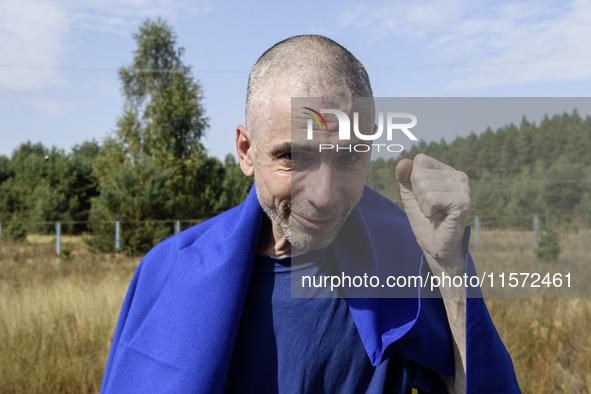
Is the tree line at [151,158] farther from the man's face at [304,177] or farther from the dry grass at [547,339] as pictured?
the man's face at [304,177]

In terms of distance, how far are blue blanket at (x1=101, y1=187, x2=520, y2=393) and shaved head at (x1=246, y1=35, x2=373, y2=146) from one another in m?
0.36

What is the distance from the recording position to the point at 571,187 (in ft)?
6.24

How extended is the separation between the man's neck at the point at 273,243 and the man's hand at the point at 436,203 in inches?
18.0

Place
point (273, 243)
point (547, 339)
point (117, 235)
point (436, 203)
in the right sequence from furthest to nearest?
point (117, 235)
point (547, 339)
point (273, 243)
point (436, 203)

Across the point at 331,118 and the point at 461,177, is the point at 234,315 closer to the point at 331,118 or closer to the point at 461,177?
the point at 331,118

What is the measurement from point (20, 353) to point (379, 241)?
444 centimetres

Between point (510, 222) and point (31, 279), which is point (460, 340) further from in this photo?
point (31, 279)

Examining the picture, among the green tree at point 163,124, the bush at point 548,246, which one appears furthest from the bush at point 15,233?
the bush at point 548,246

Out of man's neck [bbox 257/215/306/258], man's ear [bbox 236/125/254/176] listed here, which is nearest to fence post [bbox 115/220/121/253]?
man's neck [bbox 257/215/306/258]

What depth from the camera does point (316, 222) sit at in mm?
1263

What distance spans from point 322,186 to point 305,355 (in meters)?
0.53

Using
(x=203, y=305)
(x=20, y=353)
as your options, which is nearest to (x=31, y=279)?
(x=20, y=353)

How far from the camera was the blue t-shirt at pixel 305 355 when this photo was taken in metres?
1.41

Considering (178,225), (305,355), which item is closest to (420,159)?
(305,355)
